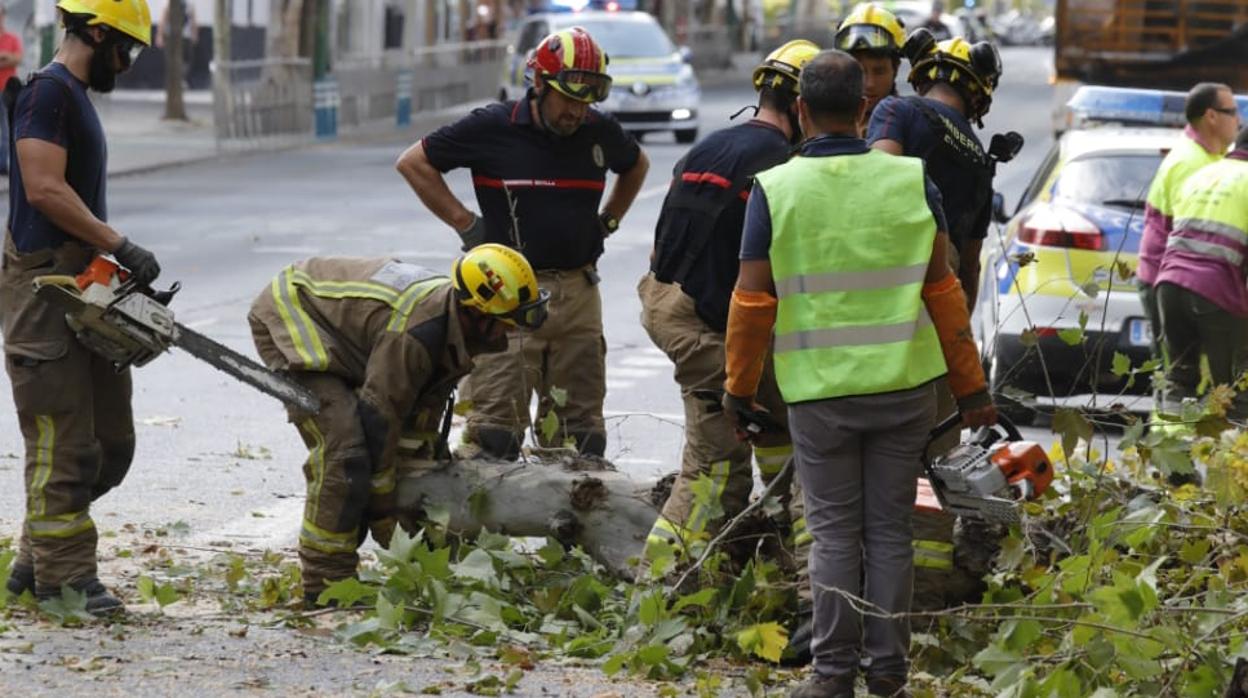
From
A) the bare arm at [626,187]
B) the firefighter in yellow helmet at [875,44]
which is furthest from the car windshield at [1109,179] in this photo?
the firefighter in yellow helmet at [875,44]

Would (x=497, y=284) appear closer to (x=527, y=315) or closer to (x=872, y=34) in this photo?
(x=527, y=315)

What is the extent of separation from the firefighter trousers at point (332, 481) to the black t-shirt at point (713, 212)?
3.37ft

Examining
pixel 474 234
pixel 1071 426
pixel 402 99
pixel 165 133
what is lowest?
pixel 165 133

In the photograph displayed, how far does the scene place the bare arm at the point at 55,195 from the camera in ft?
21.0

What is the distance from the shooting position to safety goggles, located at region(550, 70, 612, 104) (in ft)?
25.5

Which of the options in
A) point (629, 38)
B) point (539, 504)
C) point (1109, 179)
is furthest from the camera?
point (629, 38)

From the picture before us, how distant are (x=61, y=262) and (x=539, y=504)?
1.63 metres

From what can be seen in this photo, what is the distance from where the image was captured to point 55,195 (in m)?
6.39

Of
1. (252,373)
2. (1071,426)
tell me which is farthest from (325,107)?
(1071,426)

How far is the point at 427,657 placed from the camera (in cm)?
616

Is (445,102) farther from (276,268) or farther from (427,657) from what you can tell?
(427,657)

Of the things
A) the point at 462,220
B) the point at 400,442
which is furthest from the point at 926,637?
the point at 462,220

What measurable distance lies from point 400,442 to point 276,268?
10.5 meters

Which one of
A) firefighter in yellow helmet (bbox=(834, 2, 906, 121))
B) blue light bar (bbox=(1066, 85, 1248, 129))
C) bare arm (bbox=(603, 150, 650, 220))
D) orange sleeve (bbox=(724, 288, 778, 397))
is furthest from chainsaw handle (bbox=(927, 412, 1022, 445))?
blue light bar (bbox=(1066, 85, 1248, 129))
